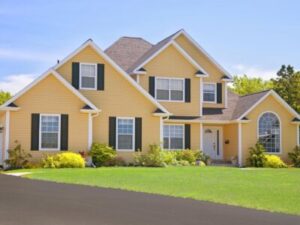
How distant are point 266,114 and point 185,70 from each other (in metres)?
6.14

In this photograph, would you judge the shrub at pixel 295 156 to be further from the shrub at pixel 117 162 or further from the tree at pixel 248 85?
the tree at pixel 248 85

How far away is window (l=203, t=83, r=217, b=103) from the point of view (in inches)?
1468

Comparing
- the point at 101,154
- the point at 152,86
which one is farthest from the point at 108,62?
the point at 101,154

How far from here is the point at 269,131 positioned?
116ft

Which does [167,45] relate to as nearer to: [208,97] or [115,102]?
[208,97]

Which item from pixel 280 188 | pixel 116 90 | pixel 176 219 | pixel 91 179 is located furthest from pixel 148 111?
pixel 176 219

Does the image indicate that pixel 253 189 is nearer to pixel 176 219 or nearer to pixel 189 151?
pixel 176 219

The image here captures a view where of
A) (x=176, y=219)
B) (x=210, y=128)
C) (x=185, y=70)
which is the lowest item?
(x=176, y=219)

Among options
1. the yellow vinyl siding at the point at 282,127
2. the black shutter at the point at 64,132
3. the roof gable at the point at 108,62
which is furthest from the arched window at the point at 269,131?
the black shutter at the point at 64,132

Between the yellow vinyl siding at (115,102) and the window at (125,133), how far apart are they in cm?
35

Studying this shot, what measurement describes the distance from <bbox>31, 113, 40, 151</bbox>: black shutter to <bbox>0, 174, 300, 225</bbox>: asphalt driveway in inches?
507

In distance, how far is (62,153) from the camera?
1118 inches

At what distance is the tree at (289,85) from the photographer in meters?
51.4

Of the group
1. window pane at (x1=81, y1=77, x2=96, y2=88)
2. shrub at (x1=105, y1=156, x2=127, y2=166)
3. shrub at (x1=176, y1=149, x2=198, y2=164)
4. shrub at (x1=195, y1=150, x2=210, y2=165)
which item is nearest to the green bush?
shrub at (x1=105, y1=156, x2=127, y2=166)
